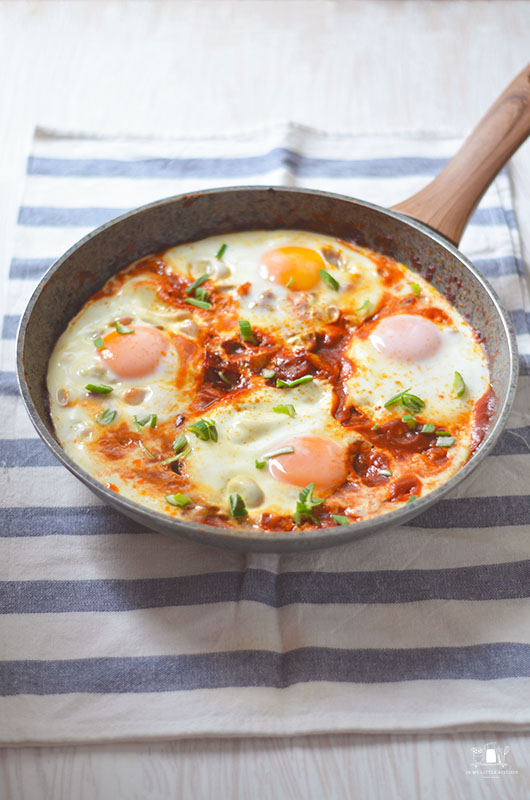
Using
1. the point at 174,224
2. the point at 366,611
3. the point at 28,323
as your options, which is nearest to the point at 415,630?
the point at 366,611

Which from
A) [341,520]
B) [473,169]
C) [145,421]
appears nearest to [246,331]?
[145,421]

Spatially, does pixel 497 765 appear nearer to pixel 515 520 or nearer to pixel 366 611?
pixel 366 611

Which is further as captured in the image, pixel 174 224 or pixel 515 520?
pixel 174 224

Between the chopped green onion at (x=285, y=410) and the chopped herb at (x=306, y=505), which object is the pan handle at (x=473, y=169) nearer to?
the chopped green onion at (x=285, y=410)

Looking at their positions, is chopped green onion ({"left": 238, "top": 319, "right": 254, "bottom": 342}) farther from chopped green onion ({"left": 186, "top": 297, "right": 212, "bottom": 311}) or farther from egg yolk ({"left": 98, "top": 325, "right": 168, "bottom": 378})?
egg yolk ({"left": 98, "top": 325, "right": 168, "bottom": 378})

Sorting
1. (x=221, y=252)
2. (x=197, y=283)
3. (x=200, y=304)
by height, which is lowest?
(x=200, y=304)

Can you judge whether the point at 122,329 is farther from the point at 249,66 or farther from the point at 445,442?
the point at 249,66
